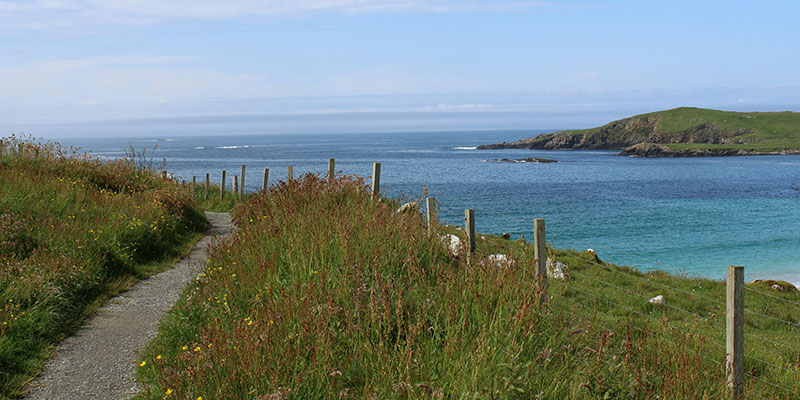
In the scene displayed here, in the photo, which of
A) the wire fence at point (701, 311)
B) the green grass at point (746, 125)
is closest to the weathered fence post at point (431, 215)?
the wire fence at point (701, 311)

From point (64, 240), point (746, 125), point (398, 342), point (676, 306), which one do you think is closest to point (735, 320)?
point (398, 342)

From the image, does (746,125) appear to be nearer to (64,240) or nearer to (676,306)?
(676,306)

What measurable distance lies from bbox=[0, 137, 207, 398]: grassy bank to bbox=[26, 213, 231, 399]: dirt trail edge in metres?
0.19

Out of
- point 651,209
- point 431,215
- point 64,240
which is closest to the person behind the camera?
point 431,215

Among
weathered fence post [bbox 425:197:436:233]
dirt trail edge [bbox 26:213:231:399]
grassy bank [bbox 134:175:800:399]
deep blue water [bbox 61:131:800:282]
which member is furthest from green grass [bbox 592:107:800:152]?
grassy bank [bbox 134:175:800:399]

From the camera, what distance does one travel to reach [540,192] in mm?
58812

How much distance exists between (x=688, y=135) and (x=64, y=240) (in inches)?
6343

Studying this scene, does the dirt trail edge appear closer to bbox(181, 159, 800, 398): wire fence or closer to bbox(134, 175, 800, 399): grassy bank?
bbox(134, 175, 800, 399): grassy bank

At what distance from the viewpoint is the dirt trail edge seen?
20.5 ft

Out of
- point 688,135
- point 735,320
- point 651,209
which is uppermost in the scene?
point 688,135

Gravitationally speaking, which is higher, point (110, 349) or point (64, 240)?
point (64, 240)

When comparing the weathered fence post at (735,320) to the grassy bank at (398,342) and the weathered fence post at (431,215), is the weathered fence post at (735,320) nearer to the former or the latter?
the grassy bank at (398,342)

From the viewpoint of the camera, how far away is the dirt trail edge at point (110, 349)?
246 inches

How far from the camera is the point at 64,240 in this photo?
10.3 meters
